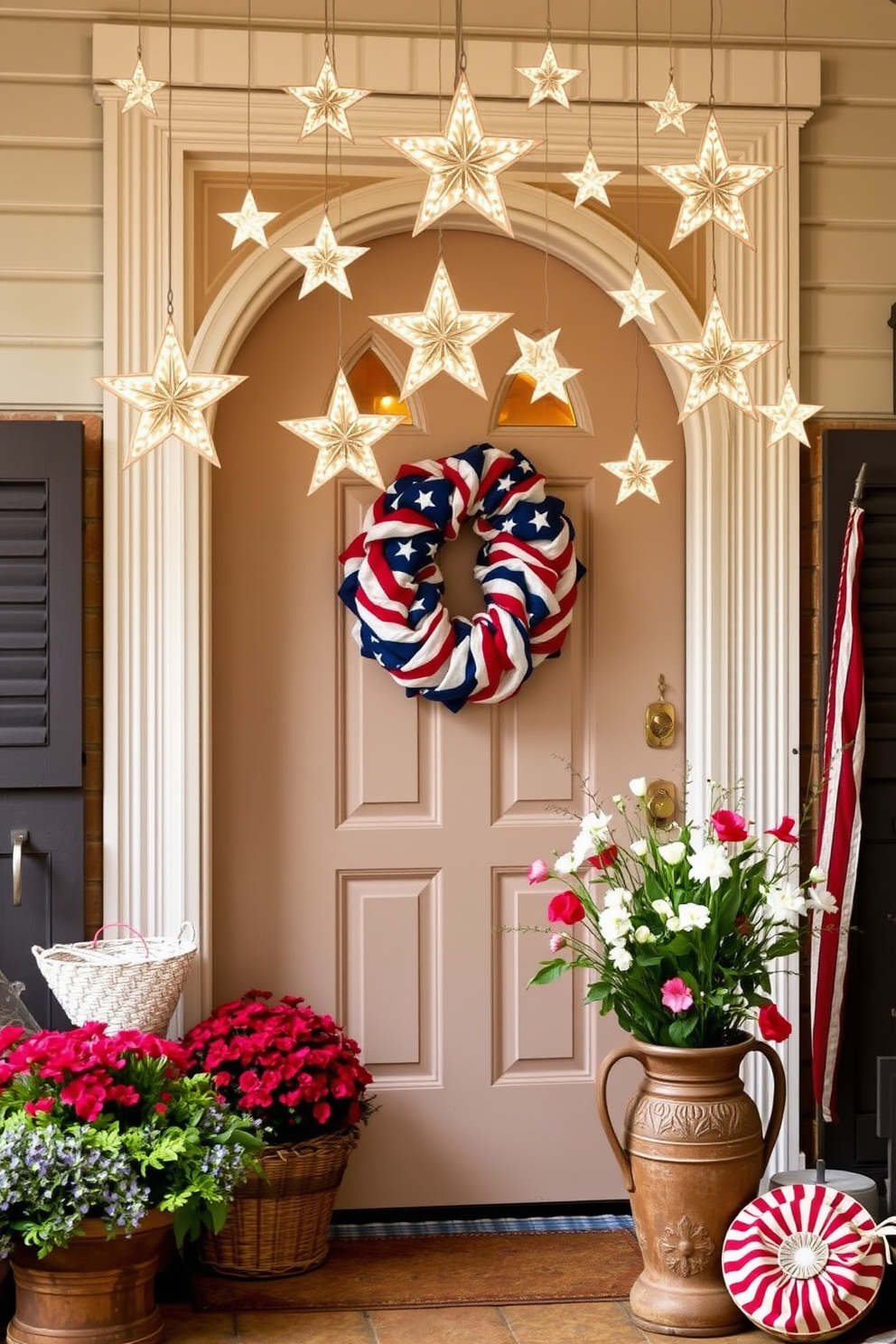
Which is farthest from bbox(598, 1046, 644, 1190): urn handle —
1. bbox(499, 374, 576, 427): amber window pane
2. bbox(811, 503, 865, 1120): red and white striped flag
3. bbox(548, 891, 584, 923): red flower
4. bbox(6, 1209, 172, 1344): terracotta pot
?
bbox(499, 374, 576, 427): amber window pane

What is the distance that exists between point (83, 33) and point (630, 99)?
4.31 feet

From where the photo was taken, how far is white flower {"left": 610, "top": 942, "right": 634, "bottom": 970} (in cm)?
294

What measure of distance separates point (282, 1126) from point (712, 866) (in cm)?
113

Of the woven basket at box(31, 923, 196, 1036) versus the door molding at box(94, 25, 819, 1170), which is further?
the door molding at box(94, 25, 819, 1170)

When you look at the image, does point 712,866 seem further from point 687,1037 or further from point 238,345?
point 238,345

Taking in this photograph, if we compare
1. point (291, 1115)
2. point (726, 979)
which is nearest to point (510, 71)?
point (726, 979)

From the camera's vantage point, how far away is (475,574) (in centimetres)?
367

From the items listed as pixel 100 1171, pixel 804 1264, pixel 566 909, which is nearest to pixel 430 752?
pixel 566 909

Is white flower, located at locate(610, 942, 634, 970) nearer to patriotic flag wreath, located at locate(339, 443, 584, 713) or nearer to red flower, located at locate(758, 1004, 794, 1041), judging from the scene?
red flower, located at locate(758, 1004, 794, 1041)

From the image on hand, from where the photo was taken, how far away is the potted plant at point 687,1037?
296 cm

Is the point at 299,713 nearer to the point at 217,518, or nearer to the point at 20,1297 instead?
the point at 217,518

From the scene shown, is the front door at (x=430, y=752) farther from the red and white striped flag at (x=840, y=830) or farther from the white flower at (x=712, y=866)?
the white flower at (x=712, y=866)

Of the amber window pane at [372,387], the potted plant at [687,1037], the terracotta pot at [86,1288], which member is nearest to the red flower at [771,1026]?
the potted plant at [687,1037]

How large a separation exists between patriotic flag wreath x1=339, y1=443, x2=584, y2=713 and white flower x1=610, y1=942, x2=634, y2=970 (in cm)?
84
